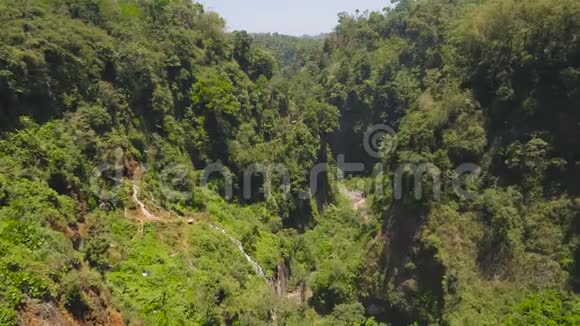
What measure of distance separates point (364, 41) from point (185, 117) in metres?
39.9

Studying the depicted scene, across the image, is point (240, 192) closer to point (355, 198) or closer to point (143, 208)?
Answer: point (143, 208)

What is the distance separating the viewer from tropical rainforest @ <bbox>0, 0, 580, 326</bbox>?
19.3 metres

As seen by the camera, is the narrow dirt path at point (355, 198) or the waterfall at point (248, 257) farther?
the narrow dirt path at point (355, 198)

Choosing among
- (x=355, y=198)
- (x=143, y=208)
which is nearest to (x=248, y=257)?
(x=143, y=208)

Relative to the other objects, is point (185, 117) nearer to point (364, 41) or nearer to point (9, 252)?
point (9, 252)

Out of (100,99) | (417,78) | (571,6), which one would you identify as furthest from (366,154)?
(100,99)

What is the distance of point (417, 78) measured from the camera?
56.0 m

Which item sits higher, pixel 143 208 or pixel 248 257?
pixel 143 208

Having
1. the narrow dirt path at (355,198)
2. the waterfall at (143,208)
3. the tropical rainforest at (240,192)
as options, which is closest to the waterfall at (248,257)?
the tropical rainforest at (240,192)

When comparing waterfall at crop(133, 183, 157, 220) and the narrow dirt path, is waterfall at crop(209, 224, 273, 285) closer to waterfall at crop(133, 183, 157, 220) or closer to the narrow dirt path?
waterfall at crop(133, 183, 157, 220)

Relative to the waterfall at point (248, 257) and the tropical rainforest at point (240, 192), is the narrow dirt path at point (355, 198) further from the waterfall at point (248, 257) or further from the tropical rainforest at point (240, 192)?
the waterfall at point (248, 257)

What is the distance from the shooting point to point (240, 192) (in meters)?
35.1

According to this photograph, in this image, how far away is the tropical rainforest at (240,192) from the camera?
19266 millimetres

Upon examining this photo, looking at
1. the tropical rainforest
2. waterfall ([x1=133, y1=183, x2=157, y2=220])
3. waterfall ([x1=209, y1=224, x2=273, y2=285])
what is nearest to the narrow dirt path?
the tropical rainforest
